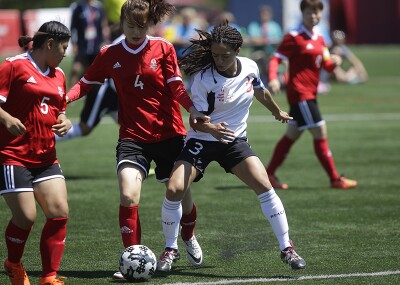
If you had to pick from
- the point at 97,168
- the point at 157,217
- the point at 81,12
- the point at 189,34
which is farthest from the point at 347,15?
the point at 157,217

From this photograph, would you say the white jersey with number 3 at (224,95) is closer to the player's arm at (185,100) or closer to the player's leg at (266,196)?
the player's arm at (185,100)

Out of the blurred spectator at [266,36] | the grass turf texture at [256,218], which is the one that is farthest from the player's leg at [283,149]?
the blurred spectator at [266,36]

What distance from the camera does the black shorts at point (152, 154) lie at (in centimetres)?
738

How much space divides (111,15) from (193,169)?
435 inches

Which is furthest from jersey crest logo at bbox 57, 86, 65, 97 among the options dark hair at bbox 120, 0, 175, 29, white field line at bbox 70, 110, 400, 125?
white field line at bbox 70, 110, 400, 125

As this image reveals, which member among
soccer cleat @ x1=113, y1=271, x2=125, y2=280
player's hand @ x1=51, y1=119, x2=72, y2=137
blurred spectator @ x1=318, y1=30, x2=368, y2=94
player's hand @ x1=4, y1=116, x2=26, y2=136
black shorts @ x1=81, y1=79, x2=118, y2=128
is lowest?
blurred spectator @ x1=318, y1=30, x2=368, y2=94

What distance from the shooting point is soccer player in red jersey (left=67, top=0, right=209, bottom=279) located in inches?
288

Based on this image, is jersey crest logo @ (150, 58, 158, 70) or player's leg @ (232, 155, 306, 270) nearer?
player's leg @ (232, 155, 306, 270)

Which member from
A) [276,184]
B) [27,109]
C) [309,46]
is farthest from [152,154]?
[309,46]

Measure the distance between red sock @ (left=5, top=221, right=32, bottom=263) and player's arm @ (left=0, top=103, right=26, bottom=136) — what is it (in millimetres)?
780

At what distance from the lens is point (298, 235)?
28.8ft

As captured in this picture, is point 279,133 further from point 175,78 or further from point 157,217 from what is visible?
point 175,78

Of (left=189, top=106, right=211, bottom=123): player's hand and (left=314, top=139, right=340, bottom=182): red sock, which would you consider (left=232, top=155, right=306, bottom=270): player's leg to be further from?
(left=314, top=139, right=340, bottom=182): red sock

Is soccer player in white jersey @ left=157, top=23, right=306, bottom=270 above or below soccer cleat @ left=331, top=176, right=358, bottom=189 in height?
above
